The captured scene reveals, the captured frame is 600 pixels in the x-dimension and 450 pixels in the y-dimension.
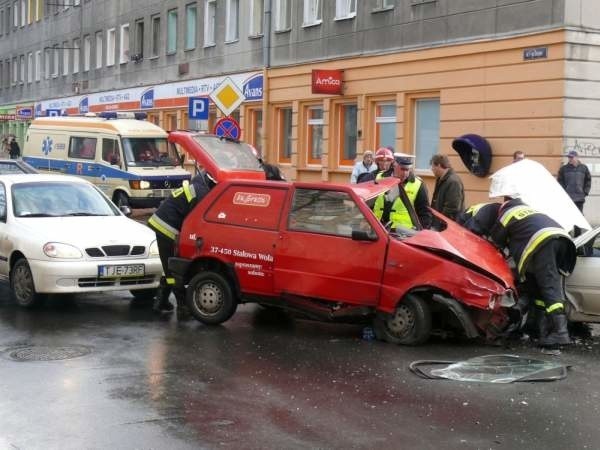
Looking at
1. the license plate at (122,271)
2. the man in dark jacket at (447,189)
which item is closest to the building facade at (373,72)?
the man in dark jacket at (447,189)

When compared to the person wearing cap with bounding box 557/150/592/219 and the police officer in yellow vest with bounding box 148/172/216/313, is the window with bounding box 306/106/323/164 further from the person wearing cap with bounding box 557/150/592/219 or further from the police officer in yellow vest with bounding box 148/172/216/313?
the police officer in yellow vest with bounding box 148/172/216/313

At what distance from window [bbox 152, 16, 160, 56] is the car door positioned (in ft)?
94.2

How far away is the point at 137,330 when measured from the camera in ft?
29.8

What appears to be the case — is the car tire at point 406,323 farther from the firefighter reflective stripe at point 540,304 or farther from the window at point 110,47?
the window at point 110,47

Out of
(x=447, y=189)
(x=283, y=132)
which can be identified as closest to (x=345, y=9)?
(x=283, y=132)

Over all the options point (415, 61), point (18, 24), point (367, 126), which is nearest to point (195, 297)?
point (415, 61)

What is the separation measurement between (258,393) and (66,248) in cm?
409

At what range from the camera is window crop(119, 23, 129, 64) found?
130 feet

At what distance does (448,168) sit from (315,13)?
15103 millimetres

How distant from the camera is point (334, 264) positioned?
8617mm

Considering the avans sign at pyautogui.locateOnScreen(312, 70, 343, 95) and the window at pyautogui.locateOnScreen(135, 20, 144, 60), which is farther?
the window at pyautogui.locateOnScreen(135, 20, 144, 60)

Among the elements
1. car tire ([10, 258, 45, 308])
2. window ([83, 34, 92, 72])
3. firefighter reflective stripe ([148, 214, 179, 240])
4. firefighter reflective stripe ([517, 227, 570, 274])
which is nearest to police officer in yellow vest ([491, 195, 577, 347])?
firefighter reflective stripe ([517, 227, 570, 274])

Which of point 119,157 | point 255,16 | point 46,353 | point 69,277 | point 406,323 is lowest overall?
point 46,353

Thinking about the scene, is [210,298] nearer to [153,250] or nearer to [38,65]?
[153,250]
